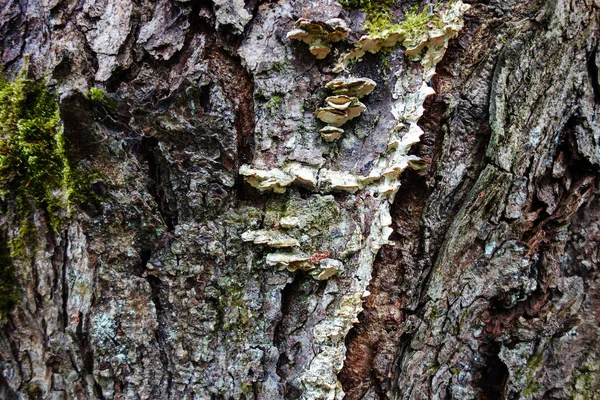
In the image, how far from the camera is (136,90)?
61.3 inches

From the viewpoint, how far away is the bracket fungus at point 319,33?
5.01 ft

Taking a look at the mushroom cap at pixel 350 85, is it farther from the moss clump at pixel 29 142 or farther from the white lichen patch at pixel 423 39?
the moss clump at pixel 29 142

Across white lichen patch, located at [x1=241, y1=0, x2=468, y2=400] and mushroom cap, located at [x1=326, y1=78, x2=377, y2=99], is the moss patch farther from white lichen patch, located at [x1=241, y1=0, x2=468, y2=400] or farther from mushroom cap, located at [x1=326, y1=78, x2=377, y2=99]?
mushroom cap, located at [x1=326, y1=78, x2=377, y2=99]

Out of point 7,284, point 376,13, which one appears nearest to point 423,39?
point 376,13

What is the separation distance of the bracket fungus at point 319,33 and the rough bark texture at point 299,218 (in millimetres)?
60

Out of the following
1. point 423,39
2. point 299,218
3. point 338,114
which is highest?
point 423,39

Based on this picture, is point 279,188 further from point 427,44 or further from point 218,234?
point 427,44

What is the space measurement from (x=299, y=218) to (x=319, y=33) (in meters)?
0.79

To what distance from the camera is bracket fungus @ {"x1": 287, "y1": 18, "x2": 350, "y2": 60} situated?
1.53 m

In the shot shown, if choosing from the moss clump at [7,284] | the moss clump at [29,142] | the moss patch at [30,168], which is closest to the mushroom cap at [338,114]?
the moss patch at [30,168]

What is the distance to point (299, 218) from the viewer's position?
5.37 feet

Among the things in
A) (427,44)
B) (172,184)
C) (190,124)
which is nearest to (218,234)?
(172,184)

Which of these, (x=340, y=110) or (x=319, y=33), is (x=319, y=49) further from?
(x=340, y=110)

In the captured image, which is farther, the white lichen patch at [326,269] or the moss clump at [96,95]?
the white lichen patch at [326,269]
